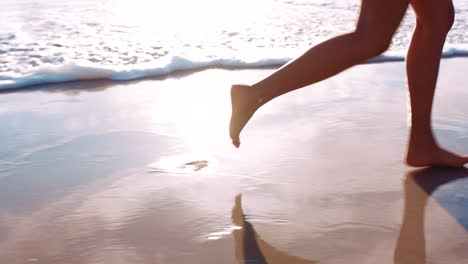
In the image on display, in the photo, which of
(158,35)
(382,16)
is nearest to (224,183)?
(382,16)

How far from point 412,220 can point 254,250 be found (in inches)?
18.8

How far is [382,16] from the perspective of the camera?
1630 millimetres

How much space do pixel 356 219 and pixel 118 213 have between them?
0.68 m

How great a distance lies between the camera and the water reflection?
1347mm

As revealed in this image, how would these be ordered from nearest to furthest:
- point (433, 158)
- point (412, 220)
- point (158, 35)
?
1. point (412, 220)
2. point (433, 158)
3. point (158, 35)

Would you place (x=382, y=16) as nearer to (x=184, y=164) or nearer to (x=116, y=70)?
(x=184, y=164)

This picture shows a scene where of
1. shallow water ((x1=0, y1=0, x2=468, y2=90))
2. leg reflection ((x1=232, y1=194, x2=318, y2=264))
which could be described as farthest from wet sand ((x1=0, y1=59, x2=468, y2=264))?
Result: shallow water ((x1=0, y1=0, x2=468, y2=90))

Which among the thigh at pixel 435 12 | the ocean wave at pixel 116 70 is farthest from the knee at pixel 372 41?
the ocean wave at pixel 116 70

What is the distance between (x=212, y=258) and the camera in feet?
4.41

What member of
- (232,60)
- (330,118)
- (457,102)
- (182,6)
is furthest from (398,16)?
(182,6)

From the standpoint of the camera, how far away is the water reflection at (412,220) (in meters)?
1.35

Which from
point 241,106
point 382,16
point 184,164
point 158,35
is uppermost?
point 382,16

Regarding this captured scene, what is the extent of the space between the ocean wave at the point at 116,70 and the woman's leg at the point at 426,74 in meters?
1.97

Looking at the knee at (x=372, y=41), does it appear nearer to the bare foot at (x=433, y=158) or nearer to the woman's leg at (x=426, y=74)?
the woman's leg at (x=426, y=74)
